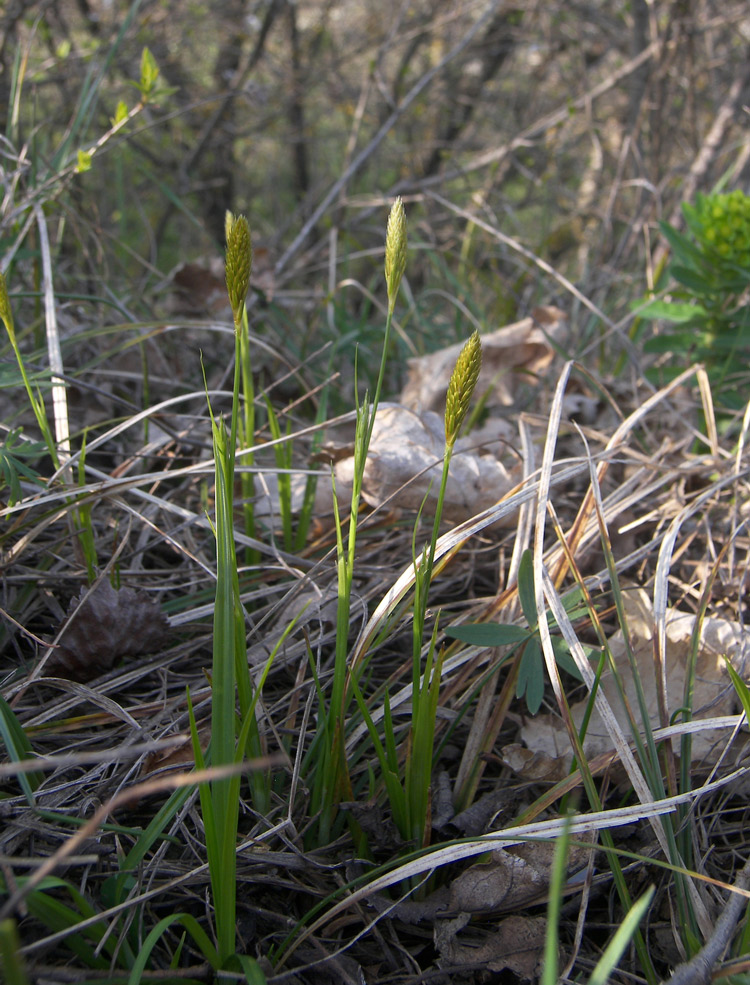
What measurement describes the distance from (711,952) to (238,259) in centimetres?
114

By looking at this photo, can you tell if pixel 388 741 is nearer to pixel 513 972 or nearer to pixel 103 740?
pixel 513 972

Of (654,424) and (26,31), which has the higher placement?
(26,31)

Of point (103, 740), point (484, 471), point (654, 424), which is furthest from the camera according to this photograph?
point (654, 424)

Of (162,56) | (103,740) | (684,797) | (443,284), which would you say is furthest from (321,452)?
(162,56)

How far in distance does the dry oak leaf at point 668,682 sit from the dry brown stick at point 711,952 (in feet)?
1.01

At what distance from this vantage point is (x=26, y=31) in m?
3.62

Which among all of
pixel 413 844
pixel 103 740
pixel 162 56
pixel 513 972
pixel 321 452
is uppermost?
pixel 162 56

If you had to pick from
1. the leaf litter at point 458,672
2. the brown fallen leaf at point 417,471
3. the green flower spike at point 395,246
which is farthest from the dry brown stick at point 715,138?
the green flower spike at point 395,246

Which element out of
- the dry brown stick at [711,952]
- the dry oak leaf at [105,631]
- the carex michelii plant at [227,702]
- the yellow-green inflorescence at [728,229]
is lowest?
the dry brown stick at [711,952]

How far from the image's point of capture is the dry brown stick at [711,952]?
870mm

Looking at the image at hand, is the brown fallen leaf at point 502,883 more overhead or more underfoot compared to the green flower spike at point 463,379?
more underfoot

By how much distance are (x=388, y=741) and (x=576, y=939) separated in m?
0.39

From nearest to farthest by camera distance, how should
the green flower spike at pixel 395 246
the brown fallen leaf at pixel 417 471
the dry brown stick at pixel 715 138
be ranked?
the green flower spike at pixel 395 246 < the brown fallen leaf at pixel 417 471 < the dry brown stick at pixel 715 138

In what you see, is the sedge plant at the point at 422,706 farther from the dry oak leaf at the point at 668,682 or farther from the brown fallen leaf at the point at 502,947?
the dry oak leaf at the point at 668,682
